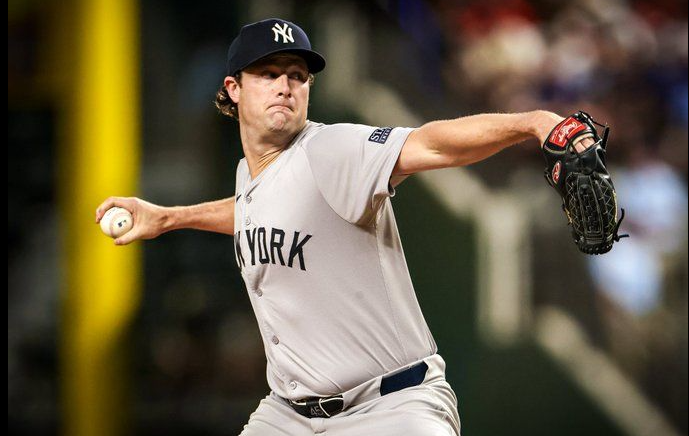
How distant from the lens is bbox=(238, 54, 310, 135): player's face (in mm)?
2357

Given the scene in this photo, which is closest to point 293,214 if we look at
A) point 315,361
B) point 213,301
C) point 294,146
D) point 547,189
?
point 294,146

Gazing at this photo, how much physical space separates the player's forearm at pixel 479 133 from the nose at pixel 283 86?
1.73 ft

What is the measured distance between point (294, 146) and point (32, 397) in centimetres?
276

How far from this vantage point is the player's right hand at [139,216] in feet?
8.79

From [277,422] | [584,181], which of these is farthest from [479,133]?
[277,422]

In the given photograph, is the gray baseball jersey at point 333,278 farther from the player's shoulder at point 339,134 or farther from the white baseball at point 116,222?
the white baseball at point 116,222

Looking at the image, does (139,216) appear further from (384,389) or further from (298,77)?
(384,389)

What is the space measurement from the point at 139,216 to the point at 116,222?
93 mm

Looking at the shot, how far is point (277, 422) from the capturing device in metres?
2.32

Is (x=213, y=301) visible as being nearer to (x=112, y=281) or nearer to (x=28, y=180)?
(x=112, y=281)

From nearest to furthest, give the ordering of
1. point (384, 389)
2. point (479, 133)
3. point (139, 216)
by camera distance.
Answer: point (479, 133) → point (384, 389) → point (139, 216)

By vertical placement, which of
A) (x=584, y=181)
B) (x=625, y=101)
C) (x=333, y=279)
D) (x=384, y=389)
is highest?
(x=625, y=101)

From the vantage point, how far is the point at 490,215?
4641 mm

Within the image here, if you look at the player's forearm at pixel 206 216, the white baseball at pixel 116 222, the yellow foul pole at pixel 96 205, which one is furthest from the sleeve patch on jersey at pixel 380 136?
the yellow foul pole at pixel 96 205
